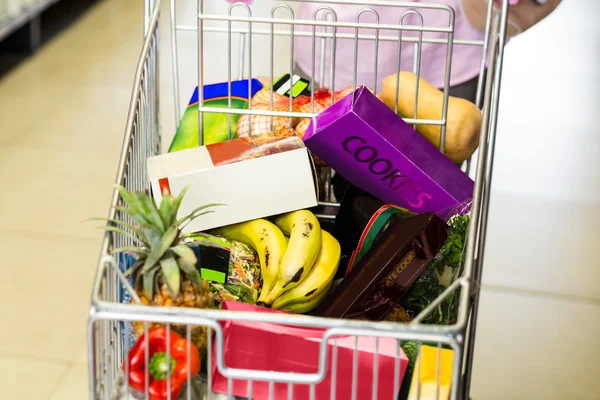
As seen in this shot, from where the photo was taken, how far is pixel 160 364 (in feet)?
2.23

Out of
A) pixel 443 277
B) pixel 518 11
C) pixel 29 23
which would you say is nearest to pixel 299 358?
pixel 443 277

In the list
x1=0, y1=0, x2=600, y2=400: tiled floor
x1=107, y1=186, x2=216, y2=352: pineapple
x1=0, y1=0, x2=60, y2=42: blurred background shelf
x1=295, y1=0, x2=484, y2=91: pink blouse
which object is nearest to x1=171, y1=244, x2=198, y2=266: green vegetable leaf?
x1=107, y1=186, x2=216, y2=352: pineapple

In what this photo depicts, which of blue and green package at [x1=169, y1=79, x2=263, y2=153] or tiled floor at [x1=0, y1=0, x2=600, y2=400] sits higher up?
blue and green package at [x1=169, y1=79, x2=263, y2=153]

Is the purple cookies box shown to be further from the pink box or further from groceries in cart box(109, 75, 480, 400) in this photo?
the pink box

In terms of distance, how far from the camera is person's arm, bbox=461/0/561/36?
55.7 inches

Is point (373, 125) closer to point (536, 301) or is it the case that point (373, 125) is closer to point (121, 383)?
point (121, 383)

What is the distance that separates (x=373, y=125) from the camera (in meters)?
0.90

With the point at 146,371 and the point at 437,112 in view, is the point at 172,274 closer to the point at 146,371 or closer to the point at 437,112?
the point at 146,371

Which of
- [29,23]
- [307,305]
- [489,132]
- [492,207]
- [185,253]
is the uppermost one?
[29,23]

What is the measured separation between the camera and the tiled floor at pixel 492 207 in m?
1.76

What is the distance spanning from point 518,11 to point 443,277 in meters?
0.74

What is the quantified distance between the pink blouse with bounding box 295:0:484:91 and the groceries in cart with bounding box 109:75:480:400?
1.71ft

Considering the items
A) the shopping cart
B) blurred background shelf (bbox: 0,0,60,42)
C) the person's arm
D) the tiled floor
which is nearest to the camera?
the shopping cart

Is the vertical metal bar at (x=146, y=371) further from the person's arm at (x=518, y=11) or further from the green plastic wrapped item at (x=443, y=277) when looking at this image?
the person's arm at (x=518, y=11)
